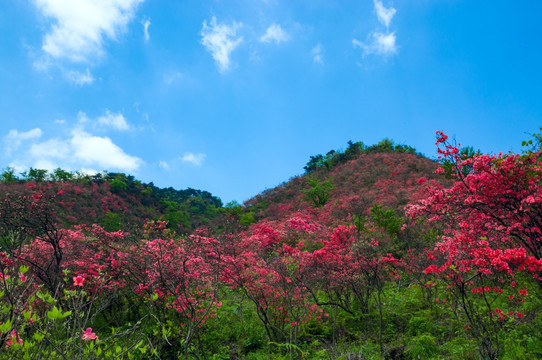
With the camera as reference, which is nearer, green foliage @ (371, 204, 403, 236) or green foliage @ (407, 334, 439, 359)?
green foliage @ (407, 334, 439, 359)

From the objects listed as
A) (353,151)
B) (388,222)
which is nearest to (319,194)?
(388,222)

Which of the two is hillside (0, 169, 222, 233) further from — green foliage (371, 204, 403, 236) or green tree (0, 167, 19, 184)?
green foliage (371, 204, 403, 236)

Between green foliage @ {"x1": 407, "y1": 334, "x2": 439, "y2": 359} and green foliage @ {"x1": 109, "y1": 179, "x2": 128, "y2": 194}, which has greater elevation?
green foliage @ {"x1": 109, "y1": 179, "x2": 128, "y2": 194}

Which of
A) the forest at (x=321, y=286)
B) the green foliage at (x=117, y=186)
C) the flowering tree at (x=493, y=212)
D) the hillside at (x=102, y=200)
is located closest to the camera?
the forest at (x=321, y=286)

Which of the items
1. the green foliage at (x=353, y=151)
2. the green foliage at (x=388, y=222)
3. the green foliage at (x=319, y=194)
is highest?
the green foliage at (x=353, y=151)

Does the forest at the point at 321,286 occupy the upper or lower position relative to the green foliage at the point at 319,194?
lower

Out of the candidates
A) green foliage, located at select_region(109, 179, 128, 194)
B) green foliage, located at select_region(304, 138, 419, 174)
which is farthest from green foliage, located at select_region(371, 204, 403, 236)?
green foliage, located at select_region(109, 179, 128, 194)

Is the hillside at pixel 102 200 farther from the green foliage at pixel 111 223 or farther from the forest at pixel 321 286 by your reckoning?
the forest at pixel 321 286

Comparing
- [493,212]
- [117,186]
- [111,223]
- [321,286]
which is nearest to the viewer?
[493,212]

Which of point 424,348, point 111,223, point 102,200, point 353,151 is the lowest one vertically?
point 424,348

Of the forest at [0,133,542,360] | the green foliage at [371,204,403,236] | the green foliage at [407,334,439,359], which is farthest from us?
the green foliage at [371,204,403,236]

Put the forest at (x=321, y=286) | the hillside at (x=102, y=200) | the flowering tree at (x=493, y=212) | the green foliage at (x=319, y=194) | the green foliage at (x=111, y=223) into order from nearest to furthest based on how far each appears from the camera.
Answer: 1. the forest at (x=321, y=286)
2. the flowering tree at (x=493, y=212)
3. the green foliage at (x=319, y=194)
4. the green foliage at (x=111, y=223)
5. the hillside at (x=102, y=200)

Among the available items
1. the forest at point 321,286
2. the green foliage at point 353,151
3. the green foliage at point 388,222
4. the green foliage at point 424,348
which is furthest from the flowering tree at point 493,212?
the green foliage at point 353,151

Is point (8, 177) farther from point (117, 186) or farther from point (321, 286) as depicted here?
point (321, 286)
